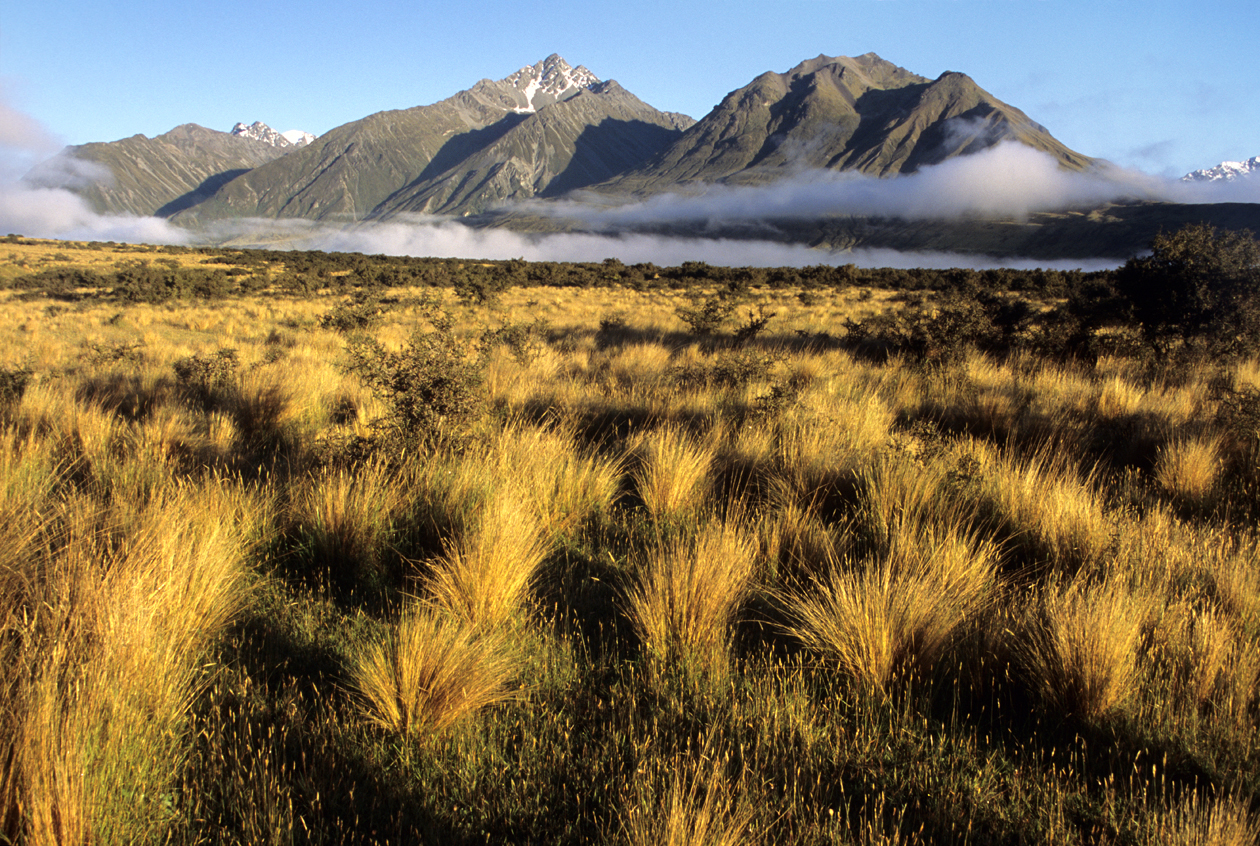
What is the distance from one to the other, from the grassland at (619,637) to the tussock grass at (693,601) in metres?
0.02

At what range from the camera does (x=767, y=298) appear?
89.4 feet

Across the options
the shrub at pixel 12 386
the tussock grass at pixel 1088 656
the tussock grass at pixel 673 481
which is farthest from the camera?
the shrub at pixel 12 386

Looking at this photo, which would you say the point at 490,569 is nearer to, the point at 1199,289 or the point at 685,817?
the point at 685,817

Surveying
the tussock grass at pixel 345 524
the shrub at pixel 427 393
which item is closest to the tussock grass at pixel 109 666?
the tussock grass at pixel 345 524

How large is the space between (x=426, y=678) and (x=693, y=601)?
3.87ft

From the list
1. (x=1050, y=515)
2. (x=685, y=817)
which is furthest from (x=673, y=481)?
(x=685, y=817)

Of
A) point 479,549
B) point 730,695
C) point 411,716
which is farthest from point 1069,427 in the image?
point 411,716

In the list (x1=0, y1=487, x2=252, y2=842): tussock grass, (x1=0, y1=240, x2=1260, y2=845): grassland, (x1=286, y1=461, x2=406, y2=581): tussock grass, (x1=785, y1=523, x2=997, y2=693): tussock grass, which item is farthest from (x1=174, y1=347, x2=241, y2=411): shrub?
(x1=785, y1=523, x2=997, y2=693): tussock grass

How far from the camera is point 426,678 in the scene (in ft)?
6.93

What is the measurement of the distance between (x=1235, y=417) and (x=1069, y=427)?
119cm

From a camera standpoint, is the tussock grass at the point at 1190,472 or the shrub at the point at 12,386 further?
the shrub at the point at 12,386

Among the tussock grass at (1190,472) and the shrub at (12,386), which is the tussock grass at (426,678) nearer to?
the tussock grass at (1190,472)

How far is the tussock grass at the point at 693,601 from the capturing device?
2436 millimetres

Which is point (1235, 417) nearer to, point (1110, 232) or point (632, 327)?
point (632, 327)
